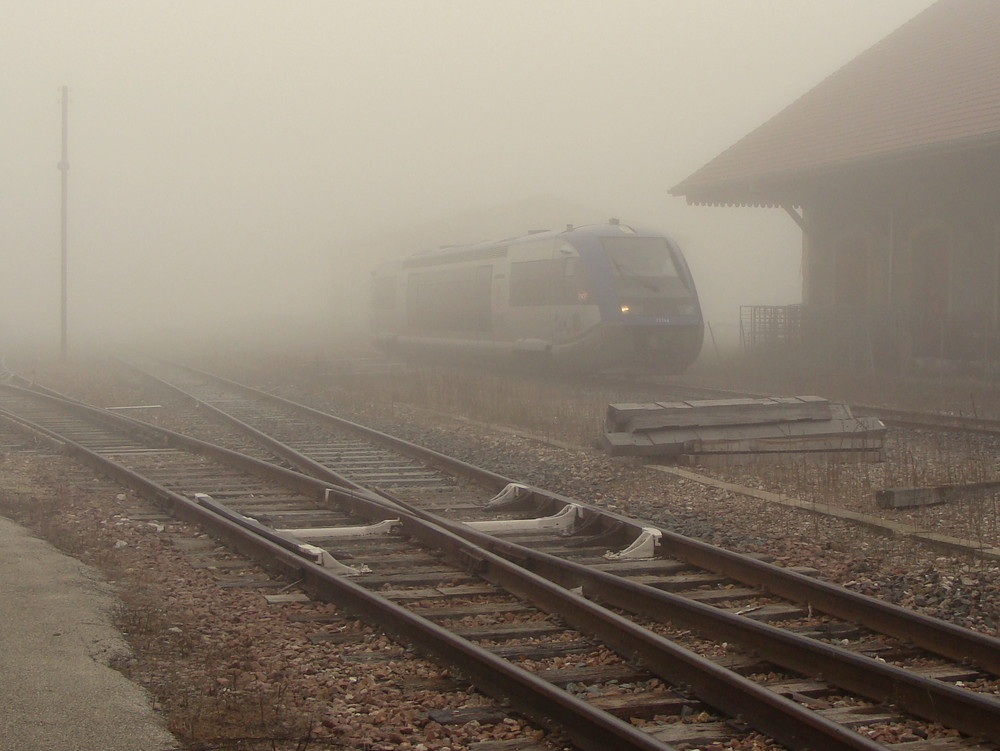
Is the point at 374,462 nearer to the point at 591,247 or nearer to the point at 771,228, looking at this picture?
the point at 591,247

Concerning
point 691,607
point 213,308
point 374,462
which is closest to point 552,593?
point 691,607

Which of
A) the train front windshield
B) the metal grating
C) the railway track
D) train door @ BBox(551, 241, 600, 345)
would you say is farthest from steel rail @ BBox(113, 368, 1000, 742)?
the metal grating

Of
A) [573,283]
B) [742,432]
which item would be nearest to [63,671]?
[742,432]

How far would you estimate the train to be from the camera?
1997cm

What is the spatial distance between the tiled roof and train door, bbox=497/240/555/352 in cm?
443

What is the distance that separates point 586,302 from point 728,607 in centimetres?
1392

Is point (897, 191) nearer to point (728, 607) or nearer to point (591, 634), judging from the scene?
point (728, 607)

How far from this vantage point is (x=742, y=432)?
11867mm

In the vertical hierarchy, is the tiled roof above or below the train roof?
above

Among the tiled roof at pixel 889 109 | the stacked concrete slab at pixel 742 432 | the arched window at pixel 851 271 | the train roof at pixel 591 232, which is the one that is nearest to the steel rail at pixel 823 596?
the stacked concrete slab at pixel 742 432

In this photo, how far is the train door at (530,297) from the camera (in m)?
21.0

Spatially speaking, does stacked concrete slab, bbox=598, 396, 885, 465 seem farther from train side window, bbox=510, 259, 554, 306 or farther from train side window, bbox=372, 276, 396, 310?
train side window, bbox=372, 276, 396, 310

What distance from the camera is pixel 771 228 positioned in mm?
98125

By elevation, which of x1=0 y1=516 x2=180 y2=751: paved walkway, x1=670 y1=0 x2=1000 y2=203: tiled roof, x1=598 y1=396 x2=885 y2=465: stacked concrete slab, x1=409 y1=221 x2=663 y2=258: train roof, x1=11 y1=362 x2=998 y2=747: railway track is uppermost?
x1=670 y1=0 x2=1000 y2=203: tiled roof
